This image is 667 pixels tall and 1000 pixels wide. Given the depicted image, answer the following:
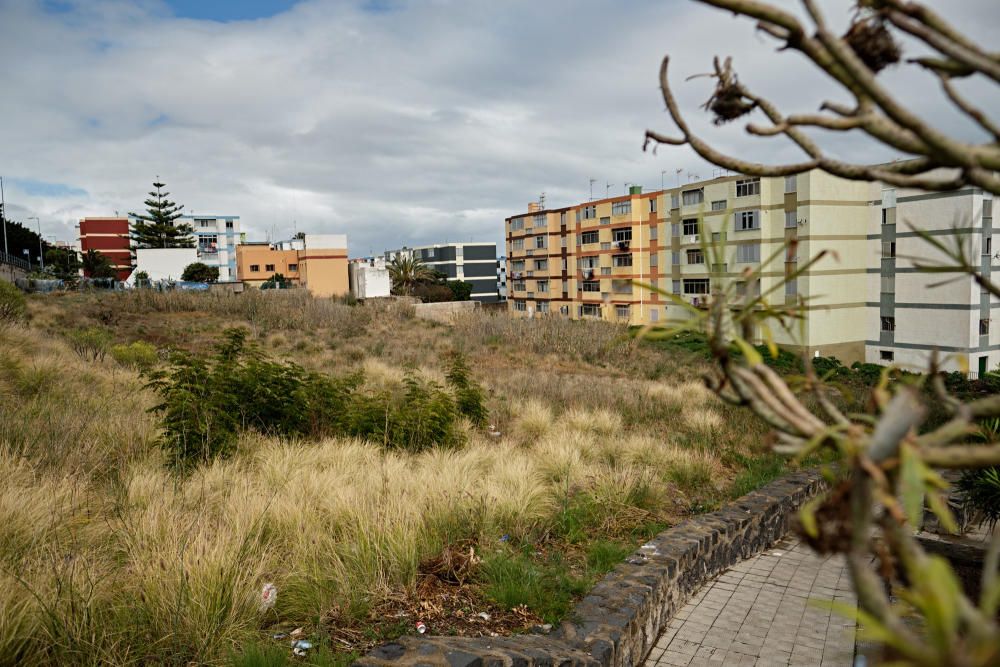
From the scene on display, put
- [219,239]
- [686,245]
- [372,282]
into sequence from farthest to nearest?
[219,239]
[372,282]
[686,245]

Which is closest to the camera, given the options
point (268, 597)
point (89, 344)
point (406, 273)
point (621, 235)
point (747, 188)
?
point (268, 597)

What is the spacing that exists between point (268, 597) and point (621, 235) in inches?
1786

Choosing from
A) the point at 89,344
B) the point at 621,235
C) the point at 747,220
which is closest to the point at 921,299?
the point at 747,220

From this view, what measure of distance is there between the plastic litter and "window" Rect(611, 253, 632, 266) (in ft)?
145

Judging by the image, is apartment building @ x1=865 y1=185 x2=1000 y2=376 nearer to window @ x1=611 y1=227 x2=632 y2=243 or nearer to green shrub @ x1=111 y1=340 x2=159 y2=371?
window @ x1=611 y1=227 x2=632 y2=243

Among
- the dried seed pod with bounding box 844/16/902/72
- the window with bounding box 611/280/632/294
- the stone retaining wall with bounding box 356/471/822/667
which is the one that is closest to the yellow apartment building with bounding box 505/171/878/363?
the stone retaining wall with bounding box 356/471/822/667

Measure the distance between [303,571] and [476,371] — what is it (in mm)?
12605

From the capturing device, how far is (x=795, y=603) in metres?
5.18

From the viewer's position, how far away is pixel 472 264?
282ft

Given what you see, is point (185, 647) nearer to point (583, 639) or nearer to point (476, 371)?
point (583, 639)

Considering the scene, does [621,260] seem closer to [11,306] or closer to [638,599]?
[11,306]

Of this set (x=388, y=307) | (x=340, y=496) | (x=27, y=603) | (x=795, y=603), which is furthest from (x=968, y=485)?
(x=388, y=307)

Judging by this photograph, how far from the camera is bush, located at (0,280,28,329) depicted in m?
15.4

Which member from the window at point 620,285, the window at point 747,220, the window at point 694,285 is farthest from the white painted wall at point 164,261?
the window at point 620,285
